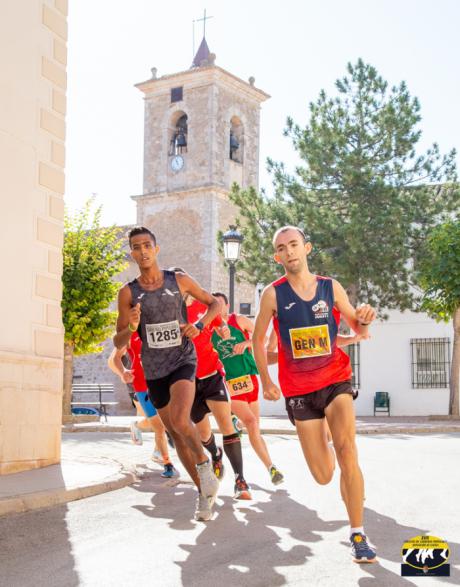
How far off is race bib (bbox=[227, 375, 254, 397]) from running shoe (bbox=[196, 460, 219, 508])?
243 cm

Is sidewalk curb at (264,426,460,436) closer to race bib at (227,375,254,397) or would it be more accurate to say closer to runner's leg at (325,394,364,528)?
race bib at (227,375,254,397)

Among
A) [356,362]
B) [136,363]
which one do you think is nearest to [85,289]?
[356,362]

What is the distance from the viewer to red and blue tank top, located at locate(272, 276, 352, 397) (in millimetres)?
5824

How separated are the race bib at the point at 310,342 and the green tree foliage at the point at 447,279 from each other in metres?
18.7

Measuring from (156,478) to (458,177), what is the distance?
2370 centimetres

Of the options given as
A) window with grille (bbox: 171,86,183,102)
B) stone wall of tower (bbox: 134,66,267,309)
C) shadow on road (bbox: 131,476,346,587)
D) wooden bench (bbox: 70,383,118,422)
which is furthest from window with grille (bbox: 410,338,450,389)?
shadow on road (bbox: 131,476,346,587)

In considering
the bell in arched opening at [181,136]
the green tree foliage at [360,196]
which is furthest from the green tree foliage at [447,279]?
the bell in arched opening at [181,136]

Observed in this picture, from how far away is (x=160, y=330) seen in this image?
6883 millimetres

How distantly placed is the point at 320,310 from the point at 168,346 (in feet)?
4.73

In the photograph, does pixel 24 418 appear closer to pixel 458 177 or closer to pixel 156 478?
pixel 156 478

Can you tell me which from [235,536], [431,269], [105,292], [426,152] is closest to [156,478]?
[235,536]

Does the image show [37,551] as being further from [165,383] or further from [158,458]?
[158,458]

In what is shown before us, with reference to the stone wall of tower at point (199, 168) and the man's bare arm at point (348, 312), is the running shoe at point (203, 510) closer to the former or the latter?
the man's bare arm at point (348, 312)

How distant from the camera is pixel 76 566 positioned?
5195 mm
